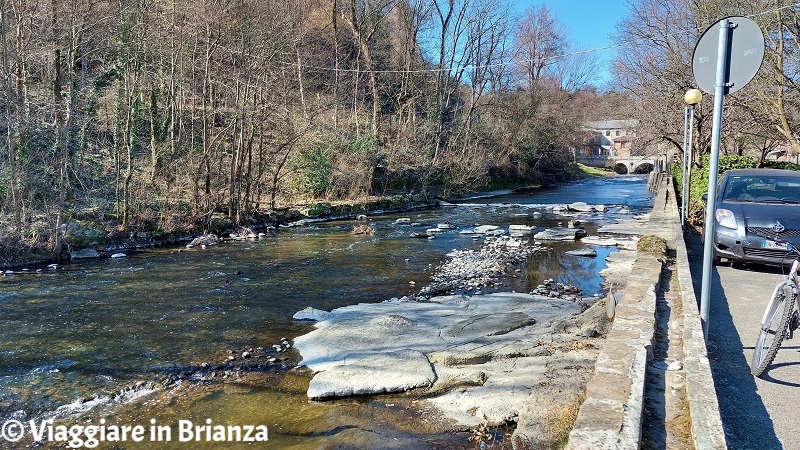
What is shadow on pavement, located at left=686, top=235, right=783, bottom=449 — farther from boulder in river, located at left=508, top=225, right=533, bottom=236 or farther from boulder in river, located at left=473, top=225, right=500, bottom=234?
boulder in river, located at left=473, top=225, right=500, bottom=234

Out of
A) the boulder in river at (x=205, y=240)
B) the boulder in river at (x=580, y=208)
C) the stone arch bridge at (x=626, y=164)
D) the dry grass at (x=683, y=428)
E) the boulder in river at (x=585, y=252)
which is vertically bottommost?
the boulder in river at (x=205, y=240)

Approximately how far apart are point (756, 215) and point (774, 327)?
4.29m

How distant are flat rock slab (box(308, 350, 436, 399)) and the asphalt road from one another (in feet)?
8.51

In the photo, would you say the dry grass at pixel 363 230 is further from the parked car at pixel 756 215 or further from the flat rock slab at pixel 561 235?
the parked car at pixel 756 215

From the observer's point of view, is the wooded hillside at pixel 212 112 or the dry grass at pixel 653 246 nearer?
the dry grass at pixel 653 246

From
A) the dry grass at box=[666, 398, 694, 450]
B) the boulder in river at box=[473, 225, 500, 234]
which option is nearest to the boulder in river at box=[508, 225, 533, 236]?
the boulder in river at box=[473, 225, 500, 234]

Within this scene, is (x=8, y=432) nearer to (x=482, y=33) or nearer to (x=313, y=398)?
(x=313, y=398)

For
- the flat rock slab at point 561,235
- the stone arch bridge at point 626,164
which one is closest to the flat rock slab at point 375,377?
the flat rock slab at point 561,235

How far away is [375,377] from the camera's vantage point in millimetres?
5414

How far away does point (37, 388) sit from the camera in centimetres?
574

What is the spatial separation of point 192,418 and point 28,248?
1075 cm

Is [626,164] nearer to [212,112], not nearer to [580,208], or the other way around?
[580,208]

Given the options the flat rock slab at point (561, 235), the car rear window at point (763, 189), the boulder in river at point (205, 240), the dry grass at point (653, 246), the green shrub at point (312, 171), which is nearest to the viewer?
the dry grass at point (653, 246)

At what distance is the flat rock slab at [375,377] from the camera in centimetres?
522
